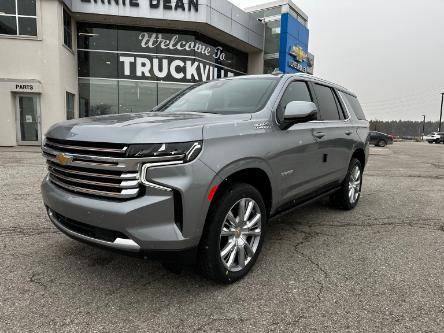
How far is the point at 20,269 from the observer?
3215mm

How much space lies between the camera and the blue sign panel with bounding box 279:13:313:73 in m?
24.4

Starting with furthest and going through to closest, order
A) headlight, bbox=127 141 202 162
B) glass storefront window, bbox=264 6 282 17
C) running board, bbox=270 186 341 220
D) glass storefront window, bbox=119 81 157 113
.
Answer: glass storefront window, bbox=264 6 282 17 → glass storefront window, bbox=119 81 157 113 → running board, bbox=270 186 341 220 → headlight, bbox=127 141 202 162

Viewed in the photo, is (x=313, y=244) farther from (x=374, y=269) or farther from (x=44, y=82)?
(x=44, y=82)

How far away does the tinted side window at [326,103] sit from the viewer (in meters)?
4.61

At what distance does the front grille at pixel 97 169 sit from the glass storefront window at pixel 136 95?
54.8 feet

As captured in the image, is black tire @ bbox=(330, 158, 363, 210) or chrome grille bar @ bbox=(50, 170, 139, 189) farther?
black tire @ bbox=(330, 158, 363, 210)

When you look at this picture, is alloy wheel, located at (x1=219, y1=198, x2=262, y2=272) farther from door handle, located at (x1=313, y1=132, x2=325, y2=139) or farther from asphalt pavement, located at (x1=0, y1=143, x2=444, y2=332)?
door handle, located at (x1=313, y1=132, x2=325, y2=139)

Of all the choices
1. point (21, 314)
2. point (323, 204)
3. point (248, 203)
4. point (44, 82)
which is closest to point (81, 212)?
point (21, 314)

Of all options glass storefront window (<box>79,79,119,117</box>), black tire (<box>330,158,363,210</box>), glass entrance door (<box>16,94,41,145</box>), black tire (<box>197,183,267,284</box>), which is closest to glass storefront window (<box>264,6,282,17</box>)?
glass storefront window (<box>79,79,119,117</box>)

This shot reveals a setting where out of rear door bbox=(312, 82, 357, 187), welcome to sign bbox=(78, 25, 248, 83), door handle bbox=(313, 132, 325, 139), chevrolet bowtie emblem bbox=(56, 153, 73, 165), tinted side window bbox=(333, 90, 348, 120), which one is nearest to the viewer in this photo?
chevrolet bowtie emblem bbox=(56, 153, 73, 165)

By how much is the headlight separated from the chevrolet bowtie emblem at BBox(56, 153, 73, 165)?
0.58 m

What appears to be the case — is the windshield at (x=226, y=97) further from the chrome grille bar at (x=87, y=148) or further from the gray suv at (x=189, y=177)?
the chrome grille bar at (x=87, y=148)

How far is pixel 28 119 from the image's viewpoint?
1667cm

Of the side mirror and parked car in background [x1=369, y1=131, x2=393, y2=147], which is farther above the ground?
the side mirror
